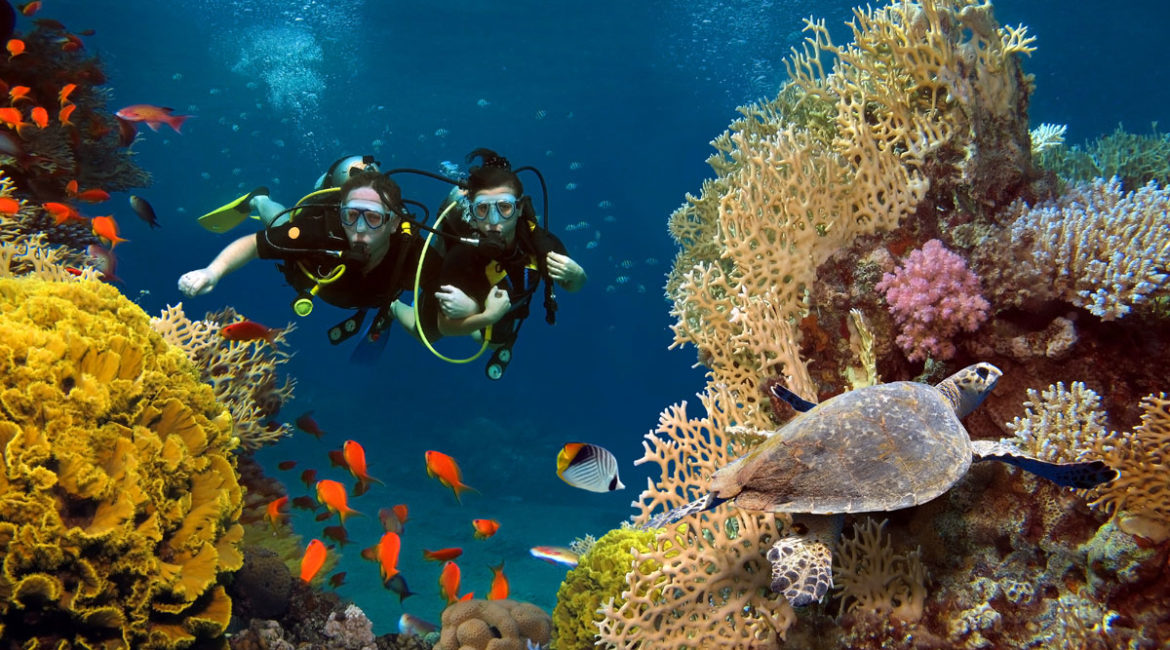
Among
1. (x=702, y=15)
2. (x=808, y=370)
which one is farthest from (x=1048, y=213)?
(x=702, y=15)

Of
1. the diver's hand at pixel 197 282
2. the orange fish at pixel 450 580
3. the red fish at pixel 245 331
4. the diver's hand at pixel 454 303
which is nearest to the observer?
the diver's hand at pixel 197 282

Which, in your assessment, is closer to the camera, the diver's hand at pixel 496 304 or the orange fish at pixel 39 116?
the diver's hand at pixel 496 304

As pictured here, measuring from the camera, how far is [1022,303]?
3217 millimetres

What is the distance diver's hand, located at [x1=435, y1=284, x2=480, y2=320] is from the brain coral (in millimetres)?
1714

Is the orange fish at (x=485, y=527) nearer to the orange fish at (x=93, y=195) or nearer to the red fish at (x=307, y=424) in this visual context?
the red fish at (x=307, y=424)

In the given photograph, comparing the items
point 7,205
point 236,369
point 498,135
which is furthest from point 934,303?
point 498,135

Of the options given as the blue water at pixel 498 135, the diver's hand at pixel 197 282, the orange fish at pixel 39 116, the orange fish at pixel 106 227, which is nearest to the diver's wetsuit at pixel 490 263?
the diver's hand at pixel 197 282

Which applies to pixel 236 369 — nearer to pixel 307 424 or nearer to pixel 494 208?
pixel 307 424

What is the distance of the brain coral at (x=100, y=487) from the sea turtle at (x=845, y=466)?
9.52 feet

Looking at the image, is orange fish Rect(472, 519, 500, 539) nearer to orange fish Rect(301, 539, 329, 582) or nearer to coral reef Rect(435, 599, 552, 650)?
coral reef Rect(435, 599, 552, 650)

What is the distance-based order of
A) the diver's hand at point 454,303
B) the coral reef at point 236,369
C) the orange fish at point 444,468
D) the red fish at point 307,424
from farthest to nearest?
the red fish at point 307,424
the coral reef at point 236,369
the orange fish at point 444,468
the diver's hand at point 454,303

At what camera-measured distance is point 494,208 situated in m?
4.30

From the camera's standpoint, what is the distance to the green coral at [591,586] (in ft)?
14.9

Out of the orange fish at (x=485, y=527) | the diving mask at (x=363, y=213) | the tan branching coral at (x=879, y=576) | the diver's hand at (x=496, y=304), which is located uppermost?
the diving mask at (x=363, y=213)
